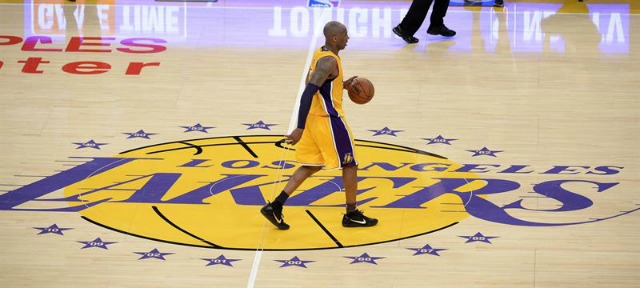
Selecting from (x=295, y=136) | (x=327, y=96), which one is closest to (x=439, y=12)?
(x=327, y=96)

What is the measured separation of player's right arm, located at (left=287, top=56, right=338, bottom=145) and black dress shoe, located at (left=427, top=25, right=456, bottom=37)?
15.3ft

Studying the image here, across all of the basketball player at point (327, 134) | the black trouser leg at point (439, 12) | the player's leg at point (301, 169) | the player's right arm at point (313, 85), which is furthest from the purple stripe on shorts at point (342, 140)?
the black trouser leg at point (439, 12)

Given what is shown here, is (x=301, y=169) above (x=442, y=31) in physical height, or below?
below

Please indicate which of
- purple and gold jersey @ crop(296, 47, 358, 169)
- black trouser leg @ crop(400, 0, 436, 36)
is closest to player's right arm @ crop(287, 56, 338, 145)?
purple and gold jersey @ crop(296, 47, 358, 169)

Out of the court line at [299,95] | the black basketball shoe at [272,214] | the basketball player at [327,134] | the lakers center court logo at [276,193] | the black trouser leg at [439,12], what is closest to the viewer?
the court line at [299,95]

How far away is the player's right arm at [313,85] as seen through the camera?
811 centimetres

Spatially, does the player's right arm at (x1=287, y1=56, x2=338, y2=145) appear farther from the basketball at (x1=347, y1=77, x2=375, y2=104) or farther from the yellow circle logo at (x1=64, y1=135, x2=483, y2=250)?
the yellow circle logo at (x1=64, y1=135, x2=483, y2=250)

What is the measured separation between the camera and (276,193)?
30.2ft

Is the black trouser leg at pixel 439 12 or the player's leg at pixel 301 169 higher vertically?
the black trouser leg at pixel 439 12

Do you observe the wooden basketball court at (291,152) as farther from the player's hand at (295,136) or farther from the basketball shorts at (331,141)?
the player's hand at (295,136)

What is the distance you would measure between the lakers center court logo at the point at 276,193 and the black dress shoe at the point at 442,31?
118 inches

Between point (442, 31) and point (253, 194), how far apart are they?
4.28 metres

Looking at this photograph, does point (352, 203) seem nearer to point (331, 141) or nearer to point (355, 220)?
point (355, 220)

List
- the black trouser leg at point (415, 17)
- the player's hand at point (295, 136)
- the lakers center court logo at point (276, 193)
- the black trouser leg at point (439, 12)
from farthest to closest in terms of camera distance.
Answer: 1. the black trouser leg at point (439, 12)
2. the black trouser leg at point (415, 17)
3. the lakers center court logo at point (276, 193)
4. the player's hand at point (295, 136)
